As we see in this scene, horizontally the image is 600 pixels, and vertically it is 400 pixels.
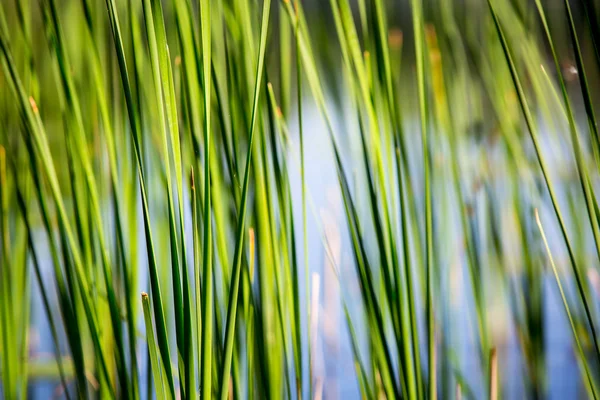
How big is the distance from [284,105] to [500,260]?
44 centimetres

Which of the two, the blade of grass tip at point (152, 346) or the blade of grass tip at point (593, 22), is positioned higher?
the blade of grass tip at point (593, 22)

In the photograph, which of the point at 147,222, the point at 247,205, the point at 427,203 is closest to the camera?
the point at 147,222

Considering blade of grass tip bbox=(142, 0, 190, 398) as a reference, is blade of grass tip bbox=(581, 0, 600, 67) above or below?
above

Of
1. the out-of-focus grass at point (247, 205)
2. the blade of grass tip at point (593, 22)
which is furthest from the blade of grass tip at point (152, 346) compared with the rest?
the blade of grass tip at point (593, 22)

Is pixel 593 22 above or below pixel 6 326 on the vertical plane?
above

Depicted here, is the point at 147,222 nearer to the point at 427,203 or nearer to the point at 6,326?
the point at 427,203

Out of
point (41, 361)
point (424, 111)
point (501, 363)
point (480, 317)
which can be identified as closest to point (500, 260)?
point (480, 317)

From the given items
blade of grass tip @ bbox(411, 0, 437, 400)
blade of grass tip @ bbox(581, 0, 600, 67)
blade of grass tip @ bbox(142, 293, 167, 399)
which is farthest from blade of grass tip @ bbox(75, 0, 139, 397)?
blade of grass tip @ bbox(581, 0, 600, 67)

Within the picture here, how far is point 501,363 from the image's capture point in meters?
0.92

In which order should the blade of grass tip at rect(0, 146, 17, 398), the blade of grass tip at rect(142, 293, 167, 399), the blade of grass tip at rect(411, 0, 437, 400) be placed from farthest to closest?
the blade of grass tip at rect(0, 146, 17, 398)
the blade of grass tip at rect(411, 0, 437, 400)
the blade of grass tip at rect(142, 293, 167, 399)

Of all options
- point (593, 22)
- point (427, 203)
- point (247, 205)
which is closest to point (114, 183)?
point (247, 205)

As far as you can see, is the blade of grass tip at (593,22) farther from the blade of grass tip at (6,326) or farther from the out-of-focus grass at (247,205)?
the blade of grass tip at (6,326)

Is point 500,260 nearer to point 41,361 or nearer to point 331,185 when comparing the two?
point 331,185

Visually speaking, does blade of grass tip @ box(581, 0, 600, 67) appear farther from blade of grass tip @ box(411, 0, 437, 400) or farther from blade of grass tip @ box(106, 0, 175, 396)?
blade of grass tip @ box(106, 0, 175, 396)
